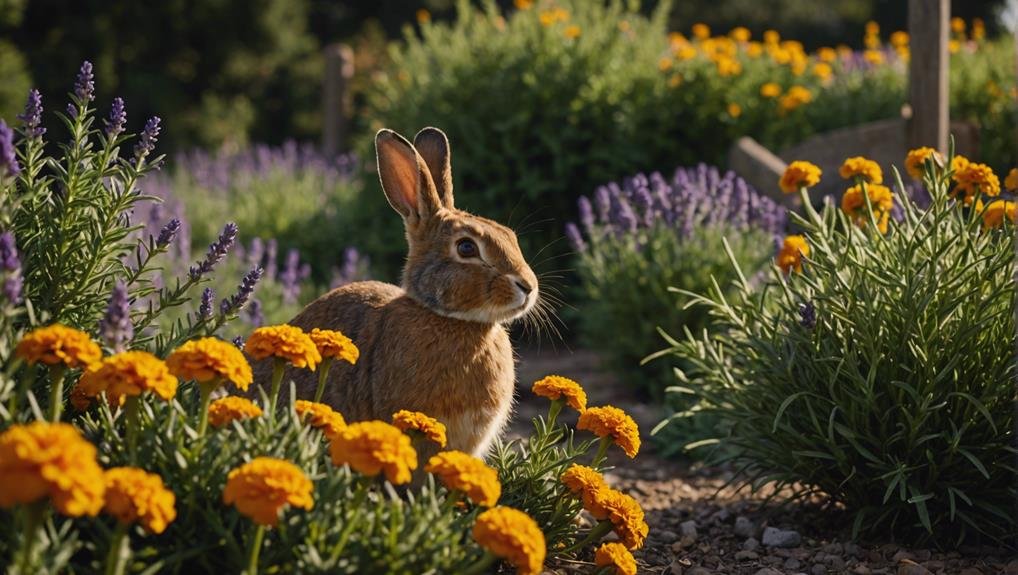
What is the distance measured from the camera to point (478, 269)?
354 centimetres

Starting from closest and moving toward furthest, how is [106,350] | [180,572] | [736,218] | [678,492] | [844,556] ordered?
1. [180,572]
2. [106,350]
3. [844,556]
4. [678,492]
5. [736,218]

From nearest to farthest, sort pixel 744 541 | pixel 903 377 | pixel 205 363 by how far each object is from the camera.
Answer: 1. pixel 205 363
2. pixel 903 377
3. pixel 744 541

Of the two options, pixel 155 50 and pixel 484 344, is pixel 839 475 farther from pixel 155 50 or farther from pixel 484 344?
pixel 155 50

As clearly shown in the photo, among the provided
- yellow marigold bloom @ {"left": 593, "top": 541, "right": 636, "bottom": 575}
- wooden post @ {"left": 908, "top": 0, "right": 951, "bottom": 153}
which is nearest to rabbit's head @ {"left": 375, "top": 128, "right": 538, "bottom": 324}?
yellow marigold bloom @ {"left": 593, "top": 541, "right": 636, "bottom": 575}

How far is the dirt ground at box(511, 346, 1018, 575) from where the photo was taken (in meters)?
3.71

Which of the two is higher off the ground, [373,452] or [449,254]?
[449,254]

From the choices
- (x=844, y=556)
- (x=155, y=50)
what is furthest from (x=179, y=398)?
(x=155, y=50)

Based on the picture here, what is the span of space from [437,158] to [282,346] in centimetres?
139

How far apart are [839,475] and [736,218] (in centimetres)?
251

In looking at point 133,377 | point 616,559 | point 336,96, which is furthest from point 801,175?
point 336,96

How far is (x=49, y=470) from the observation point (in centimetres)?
198

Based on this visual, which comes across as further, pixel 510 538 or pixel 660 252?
pixel 660 252

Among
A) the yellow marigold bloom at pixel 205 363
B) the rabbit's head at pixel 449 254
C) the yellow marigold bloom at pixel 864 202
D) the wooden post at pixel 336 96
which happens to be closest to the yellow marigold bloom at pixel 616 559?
the rabbit's head at pixel 449 254

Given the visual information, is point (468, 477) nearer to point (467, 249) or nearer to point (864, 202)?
point (467, 249)
